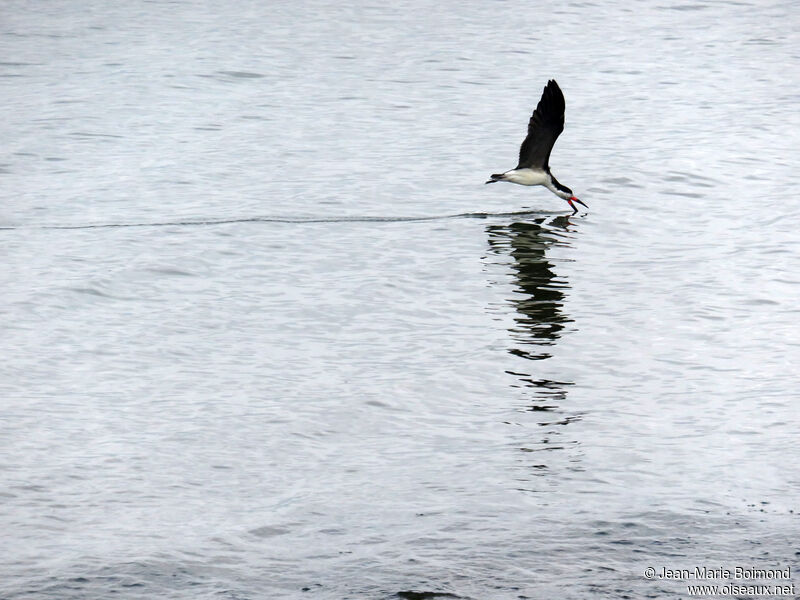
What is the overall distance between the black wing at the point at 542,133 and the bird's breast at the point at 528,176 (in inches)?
3.4

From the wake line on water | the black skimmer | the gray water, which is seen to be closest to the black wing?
the black skimmer

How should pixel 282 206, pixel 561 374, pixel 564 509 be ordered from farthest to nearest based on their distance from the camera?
pixel 282 206 < pixel 561 374 < pixel 564 509

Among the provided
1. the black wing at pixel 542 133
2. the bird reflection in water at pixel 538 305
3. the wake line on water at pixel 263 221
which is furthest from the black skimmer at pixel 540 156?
the wake line on water at pixel 263 221

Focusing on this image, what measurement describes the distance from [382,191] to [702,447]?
8.12 metres

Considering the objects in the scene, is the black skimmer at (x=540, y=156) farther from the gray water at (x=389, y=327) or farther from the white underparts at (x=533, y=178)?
the gray water at (x=389, y=327)

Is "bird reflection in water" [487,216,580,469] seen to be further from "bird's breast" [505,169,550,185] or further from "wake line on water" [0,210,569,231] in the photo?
"wake line on water" [0,210,569,231]

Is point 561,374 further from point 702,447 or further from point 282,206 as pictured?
point 282,206

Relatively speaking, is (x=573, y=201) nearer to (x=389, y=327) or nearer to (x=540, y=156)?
(x=540, y=156)

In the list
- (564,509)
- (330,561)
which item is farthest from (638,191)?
(330,561)

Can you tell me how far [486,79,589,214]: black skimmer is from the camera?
15.4 metres

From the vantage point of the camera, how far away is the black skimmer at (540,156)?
607 inches

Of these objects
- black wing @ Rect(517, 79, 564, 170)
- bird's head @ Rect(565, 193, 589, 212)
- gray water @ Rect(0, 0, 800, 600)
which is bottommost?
bird's head @ Rect(565, 193, 589, 212)

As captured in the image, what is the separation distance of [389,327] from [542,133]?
5.19m

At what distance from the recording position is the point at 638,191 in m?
16.4
